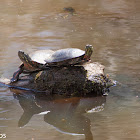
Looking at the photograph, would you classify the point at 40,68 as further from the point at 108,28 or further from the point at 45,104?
the point at 108,28

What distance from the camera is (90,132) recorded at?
4.08m

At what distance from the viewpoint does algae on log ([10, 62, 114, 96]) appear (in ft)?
17.1

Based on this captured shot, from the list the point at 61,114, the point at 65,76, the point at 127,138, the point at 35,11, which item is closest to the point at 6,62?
the point at 65,76

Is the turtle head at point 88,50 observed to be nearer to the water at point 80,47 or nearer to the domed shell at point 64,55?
the domed shell at point 64,55

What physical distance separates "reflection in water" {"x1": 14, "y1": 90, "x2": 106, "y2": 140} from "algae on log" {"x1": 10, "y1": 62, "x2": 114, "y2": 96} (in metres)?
0.13

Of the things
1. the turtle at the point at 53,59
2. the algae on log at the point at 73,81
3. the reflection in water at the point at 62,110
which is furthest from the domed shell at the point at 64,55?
the reflection in water at the point at 62,110

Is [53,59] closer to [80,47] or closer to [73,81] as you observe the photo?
[73,81]

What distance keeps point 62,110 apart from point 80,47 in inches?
133

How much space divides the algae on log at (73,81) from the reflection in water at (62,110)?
0.13m

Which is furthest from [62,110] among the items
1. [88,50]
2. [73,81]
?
[88,50]

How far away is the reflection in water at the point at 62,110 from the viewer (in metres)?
4.27

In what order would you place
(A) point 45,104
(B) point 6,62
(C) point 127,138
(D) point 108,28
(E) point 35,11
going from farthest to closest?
(E) point 35,11 < (D) point 108,28 < (B) point 6,62 < (A) point 45,104 < (C) point 127,138

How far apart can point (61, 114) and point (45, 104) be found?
0.45 m

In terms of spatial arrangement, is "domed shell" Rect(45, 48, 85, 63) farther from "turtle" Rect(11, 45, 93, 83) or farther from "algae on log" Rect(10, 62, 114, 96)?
"algae on log" Rect(10, 62, 114, 96)
